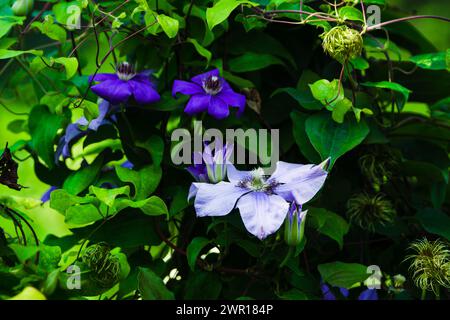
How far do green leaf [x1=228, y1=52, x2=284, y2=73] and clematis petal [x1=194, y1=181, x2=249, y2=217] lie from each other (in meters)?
0.22

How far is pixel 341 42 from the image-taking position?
791 mm

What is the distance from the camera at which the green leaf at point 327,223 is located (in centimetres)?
84

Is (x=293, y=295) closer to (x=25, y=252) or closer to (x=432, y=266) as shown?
(x=432, y=266)

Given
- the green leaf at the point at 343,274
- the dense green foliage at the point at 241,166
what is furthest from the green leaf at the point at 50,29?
the green leaf at the point at 343,274

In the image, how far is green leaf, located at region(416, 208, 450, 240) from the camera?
0.92m

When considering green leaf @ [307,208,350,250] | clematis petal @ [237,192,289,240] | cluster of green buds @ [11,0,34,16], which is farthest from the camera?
cluster of green buds @ [11,0,34,16]

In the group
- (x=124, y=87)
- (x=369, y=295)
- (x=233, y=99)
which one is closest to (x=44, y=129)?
(x=124, y=87)

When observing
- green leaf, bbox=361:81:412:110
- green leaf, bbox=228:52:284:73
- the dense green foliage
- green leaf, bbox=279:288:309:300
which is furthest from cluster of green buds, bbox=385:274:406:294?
green leaf, bbox=228:52:284:73

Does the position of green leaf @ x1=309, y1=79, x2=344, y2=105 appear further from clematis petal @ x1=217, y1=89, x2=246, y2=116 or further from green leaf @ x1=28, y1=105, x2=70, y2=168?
green leaf @ x1=28, y1=105, x2=70, y2=168

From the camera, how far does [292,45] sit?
1.04 meters

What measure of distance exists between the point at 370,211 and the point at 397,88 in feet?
0.60

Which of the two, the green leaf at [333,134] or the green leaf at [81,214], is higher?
the green leaf at [333,134]

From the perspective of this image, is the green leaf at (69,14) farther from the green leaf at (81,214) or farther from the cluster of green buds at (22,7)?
the green leaf at (81,214)

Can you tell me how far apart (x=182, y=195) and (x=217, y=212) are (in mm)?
146
